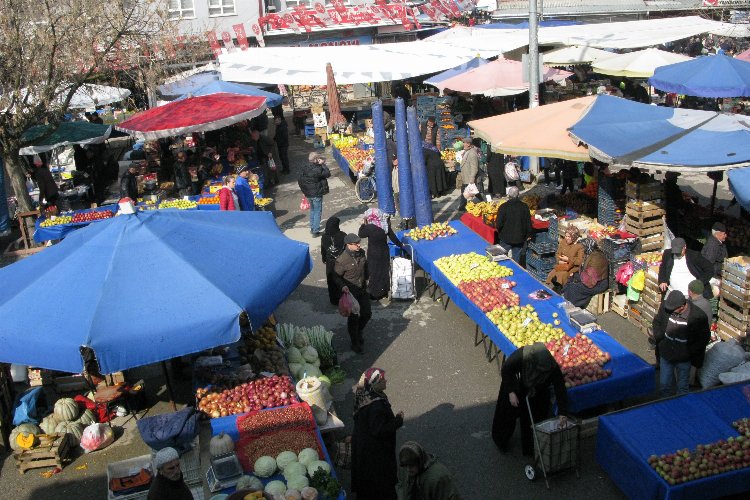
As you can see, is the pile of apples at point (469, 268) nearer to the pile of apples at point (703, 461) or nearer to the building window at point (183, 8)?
the pile of apples at point (703, 461)

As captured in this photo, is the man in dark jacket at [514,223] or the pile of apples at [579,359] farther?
the man in dark jacket at [514,223]

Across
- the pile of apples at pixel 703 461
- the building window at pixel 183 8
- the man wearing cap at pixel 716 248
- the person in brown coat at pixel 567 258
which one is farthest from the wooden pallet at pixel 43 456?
the building window at pixel 183 8

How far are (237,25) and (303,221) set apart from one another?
21228mm

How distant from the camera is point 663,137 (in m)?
10.1

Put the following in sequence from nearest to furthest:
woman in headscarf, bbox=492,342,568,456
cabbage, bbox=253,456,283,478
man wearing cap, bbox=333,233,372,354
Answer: cabbage, bbox=253,456,283,478 → woman in headscarf, bbox=492,342,568,456 → man wearing cap, bbox=333,233,372,354

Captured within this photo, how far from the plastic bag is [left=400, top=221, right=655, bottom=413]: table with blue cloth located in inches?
183

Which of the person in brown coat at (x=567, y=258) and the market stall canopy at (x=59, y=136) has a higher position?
the market stall canopy at (x=59, y=136)

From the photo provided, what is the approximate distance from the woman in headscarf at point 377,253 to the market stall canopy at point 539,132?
2631 millimetres

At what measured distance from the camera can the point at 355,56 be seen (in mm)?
22172

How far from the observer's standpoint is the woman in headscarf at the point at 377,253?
1038 centimetres

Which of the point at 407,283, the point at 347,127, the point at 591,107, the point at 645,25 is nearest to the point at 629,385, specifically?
the point at 407,283

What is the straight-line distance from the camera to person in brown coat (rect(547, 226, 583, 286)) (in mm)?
10133

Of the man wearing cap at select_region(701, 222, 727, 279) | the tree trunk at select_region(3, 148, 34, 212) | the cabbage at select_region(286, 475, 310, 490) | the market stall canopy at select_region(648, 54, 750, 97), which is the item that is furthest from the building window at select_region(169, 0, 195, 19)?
the cabbage at select_region(286, 475, 310, 490)

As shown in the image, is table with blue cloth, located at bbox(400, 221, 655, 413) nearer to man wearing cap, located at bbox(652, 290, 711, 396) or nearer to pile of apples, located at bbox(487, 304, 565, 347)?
pile of apples, located at bbox(487, 304, 565, 347)
